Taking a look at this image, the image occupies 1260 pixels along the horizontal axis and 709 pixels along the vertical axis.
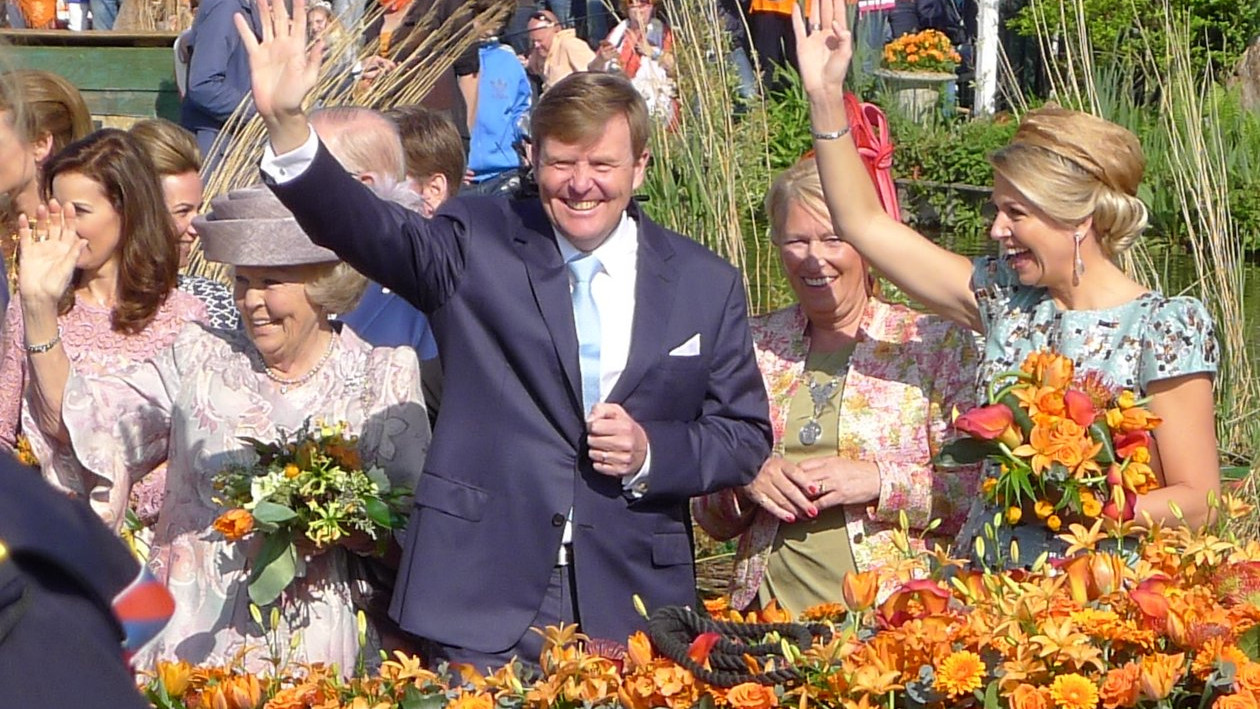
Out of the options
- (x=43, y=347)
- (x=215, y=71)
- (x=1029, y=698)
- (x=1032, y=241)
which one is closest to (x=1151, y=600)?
(x=1029, y=698)

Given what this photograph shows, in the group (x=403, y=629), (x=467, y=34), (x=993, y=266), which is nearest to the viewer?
(x=403, y=629)

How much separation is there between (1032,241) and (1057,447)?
0.51 meters

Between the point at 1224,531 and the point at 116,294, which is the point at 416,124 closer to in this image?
the point at 116,294

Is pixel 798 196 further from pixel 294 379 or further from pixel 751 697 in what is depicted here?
pixel 751 697

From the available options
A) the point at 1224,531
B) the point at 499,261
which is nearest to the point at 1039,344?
the point at 1224,531

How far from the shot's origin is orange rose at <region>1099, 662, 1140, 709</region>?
95.3 inches

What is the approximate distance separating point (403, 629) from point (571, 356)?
587 mm

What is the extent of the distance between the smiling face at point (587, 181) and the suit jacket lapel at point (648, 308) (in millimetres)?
102

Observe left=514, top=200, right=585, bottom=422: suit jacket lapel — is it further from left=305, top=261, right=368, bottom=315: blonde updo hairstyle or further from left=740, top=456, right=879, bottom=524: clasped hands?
left=740, top=456, right=879, bottom=524: clasped hands

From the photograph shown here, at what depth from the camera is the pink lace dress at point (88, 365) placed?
12.1 feet

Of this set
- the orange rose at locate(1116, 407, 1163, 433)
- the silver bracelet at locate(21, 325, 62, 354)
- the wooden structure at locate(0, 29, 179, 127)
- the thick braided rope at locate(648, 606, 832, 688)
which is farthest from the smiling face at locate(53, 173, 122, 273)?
the wooden structure at locate(0, 29, 179, 127)

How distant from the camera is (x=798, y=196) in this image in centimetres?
366

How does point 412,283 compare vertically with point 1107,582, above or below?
above

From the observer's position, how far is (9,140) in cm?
→ 391
